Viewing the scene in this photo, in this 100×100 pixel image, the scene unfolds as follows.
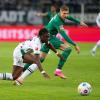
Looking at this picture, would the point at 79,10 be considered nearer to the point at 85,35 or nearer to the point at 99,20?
the point at 85,35

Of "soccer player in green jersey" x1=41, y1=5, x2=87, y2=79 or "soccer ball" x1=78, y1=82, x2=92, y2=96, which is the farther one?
"soccer player in green jersey" x1=41, y1=5, x2=87, y2=79

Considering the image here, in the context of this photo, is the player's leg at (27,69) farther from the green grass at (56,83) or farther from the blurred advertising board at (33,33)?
the blurred advertising board at (33,33)

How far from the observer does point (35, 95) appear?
1449cm

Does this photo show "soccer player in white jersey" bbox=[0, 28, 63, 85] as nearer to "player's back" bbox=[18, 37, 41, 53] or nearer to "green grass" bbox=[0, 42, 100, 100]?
"player's back" bbox=[18, 37, 41, 53]

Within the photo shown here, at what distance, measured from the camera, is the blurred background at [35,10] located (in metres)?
39.1

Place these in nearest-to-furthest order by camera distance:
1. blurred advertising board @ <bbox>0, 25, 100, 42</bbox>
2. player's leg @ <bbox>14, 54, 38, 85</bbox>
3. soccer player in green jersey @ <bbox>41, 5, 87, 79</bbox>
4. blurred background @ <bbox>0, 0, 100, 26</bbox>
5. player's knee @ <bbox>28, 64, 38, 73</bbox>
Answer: player's leg @ <bbox>14, 54, 38, 85</bbox> < player's knee @ <bbox>28, 64, 38, 73</bbox> < soccer player in green jersey @ <bbox>41, 5, 87, 79</bbox> < blurred advertising board @ <bbox>0, 25, 100, 42</bbox> < blurred background @ <bbox>0, 0, 100, 26</bbox>

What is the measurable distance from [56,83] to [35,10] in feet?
73.9

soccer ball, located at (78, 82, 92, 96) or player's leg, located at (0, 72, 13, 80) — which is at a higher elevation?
soccer ball, located at (78, 82, 92, 96)

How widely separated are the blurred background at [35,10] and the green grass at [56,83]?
40.0ft

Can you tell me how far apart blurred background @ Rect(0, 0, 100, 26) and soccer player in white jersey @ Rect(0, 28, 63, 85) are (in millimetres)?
22072

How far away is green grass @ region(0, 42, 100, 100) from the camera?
14.4 meters

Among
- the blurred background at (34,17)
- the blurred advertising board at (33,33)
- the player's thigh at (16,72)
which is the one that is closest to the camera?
the player's thigh at (16,72)

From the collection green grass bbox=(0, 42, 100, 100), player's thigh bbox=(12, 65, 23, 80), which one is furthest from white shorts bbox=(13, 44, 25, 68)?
green grass bbox=(0, 42, 100, 100)

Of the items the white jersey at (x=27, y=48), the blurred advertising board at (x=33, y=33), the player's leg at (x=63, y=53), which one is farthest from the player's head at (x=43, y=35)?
the blurred advertising board at (x=33, y=33)
